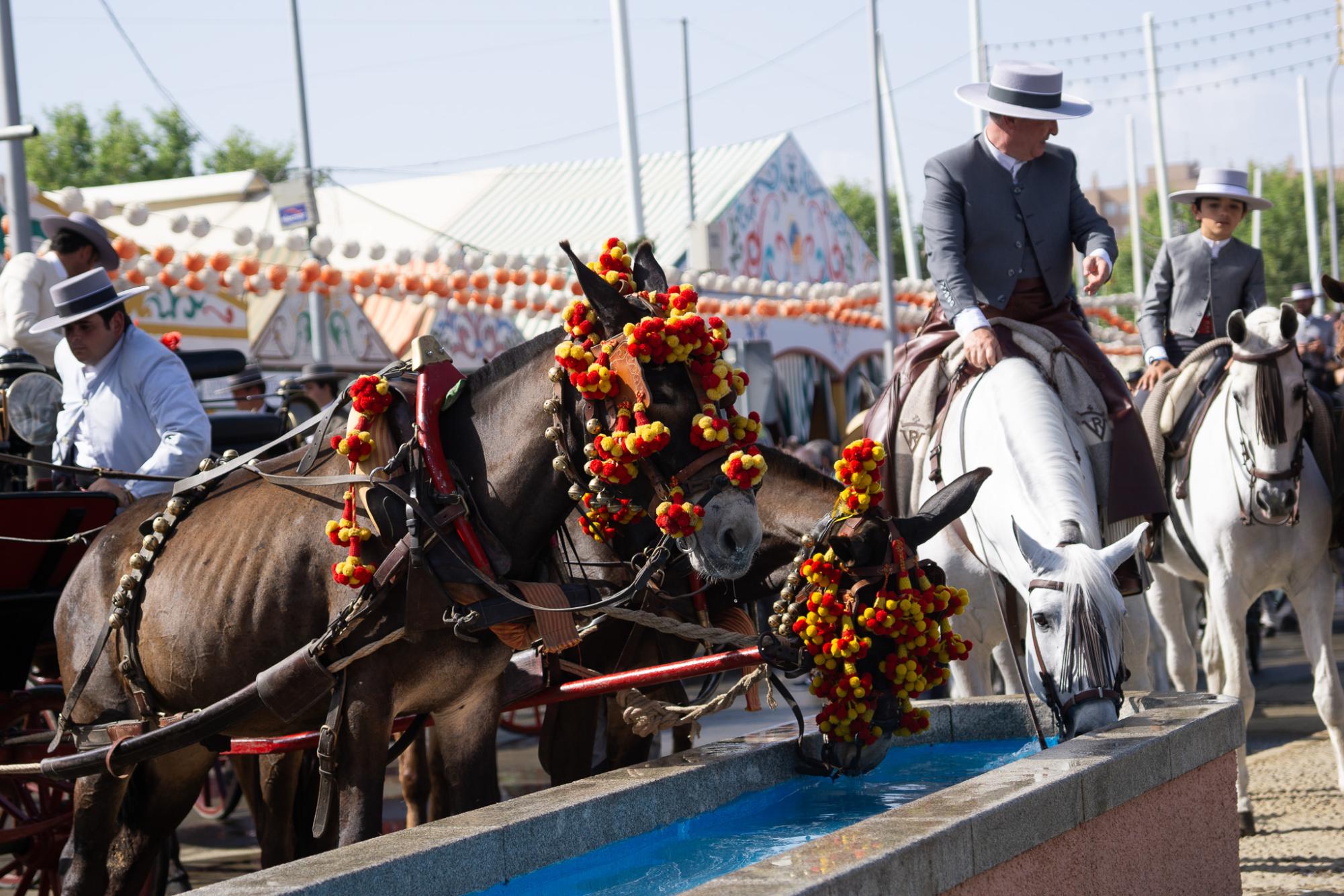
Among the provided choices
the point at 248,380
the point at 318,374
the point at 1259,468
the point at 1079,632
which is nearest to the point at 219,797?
the point at 318,374

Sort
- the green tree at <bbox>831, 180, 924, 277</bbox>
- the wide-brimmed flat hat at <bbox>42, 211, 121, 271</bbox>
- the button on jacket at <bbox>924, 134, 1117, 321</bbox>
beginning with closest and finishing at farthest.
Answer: the button on jacket at <bbox>924, 134, 1117, 321</bbox> → the wide-brimmed flat hat at <bbox>42, 211, 121, 271</bbox> → the green tree at <bbox>831, 180, 924, 277</bbox>

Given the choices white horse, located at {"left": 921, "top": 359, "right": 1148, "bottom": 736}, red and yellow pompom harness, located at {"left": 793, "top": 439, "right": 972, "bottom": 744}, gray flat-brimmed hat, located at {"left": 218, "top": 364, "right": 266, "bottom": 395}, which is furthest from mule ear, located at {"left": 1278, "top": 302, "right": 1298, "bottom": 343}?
gray flat-brimmed hat, located at {"left": 218, "top": 364, "right": 266, "bottom": 395}

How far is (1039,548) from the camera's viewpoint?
4.39m

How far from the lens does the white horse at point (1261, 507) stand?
→ 657 cm

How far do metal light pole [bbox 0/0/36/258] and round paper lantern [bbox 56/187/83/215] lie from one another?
2.39 m

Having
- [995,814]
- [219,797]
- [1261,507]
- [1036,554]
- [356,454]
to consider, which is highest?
[356,454]

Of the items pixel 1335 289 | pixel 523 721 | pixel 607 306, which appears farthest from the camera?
pixel 523 721

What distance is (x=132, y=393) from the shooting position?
5.23 m

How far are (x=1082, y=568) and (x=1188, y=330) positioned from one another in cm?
445

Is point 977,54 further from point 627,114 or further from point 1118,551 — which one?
point 1118,551

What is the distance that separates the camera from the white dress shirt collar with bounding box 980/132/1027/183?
594 cm

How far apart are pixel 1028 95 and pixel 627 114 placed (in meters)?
11.9

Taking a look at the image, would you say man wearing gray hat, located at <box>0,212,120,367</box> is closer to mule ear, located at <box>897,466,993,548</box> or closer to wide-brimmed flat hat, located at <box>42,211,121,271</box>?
wide-brimmed flat hat, located at <box>42,211,121,271</box>

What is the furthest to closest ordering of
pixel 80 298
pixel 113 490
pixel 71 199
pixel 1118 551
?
pixel 71 199 → pixel 80 298 → pixel 113 490 → pixel 1118 551
